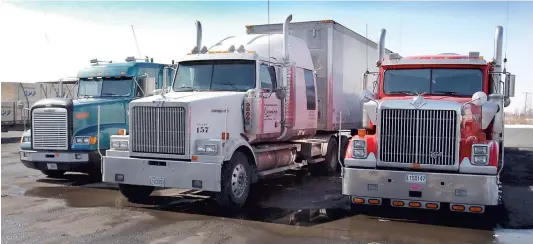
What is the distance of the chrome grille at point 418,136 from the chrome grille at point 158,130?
338cm

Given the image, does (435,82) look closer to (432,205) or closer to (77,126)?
(432,205)

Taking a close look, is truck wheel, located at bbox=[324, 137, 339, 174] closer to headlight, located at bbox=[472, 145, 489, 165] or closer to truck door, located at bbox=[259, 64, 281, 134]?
truck door, located at bbox=[259, 64, 281, 134]

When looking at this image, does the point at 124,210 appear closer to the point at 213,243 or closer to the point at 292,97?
the point at 213,243

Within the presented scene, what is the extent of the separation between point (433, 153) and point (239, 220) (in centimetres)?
325

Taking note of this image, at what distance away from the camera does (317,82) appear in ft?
39.8

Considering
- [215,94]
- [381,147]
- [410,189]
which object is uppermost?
[215,94]

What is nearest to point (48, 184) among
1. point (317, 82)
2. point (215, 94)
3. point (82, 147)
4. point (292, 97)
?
point (82, 147)

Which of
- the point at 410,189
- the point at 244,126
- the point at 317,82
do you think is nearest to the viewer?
the point at 410,189

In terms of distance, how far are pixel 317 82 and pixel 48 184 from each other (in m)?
6.95

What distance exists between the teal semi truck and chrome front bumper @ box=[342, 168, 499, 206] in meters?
4.94

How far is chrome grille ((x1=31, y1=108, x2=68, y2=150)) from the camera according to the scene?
1120cm

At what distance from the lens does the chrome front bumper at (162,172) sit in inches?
314

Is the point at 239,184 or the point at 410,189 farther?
the point at 239,184

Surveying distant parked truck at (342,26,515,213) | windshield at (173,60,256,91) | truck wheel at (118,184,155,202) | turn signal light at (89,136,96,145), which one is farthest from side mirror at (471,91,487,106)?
turn signal light at (89,136,96,145)
